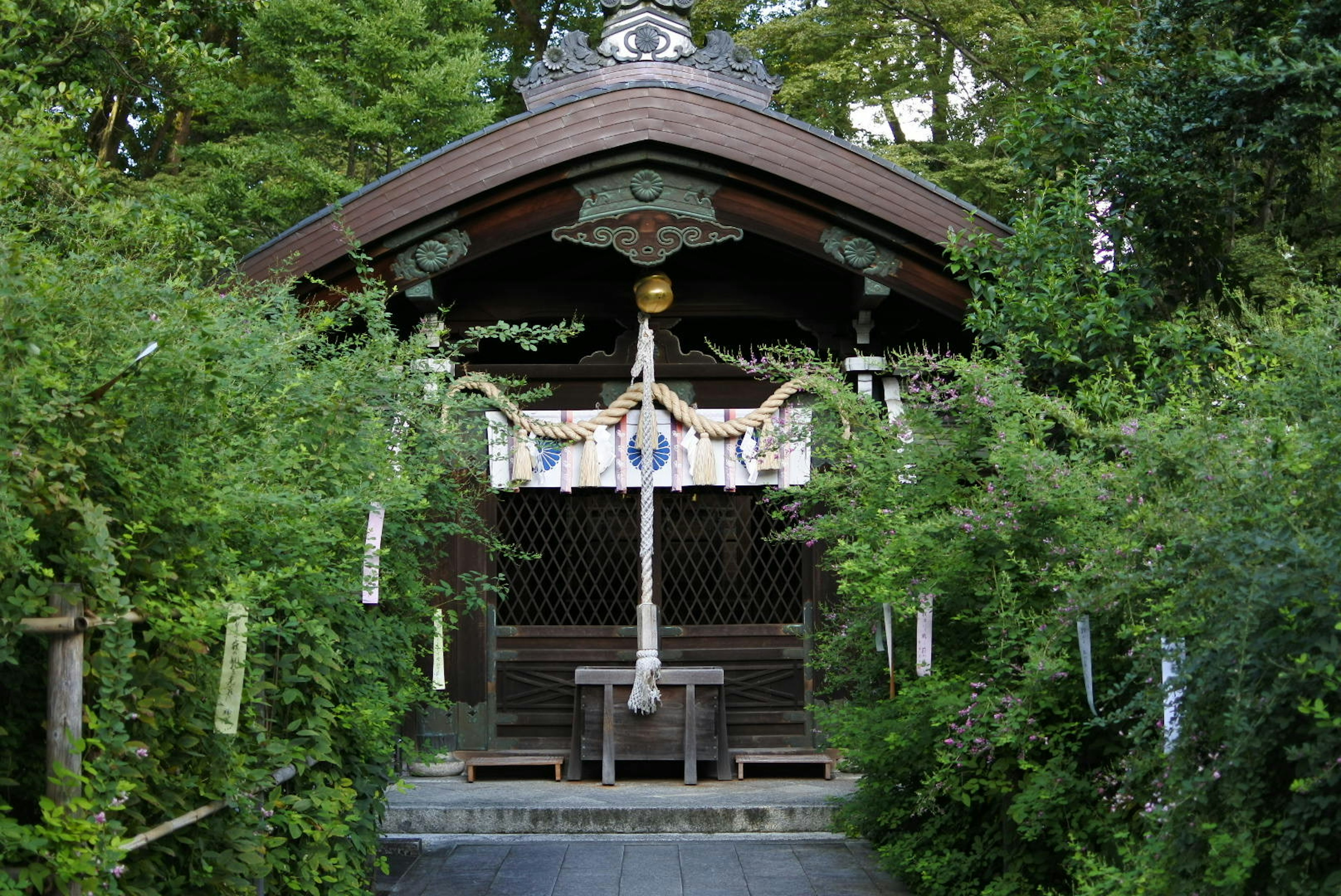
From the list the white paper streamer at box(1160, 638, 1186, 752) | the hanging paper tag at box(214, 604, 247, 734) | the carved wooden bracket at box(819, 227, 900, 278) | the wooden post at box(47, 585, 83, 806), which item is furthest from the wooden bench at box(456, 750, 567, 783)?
the wooden post at box(47, 585, 83, 806)

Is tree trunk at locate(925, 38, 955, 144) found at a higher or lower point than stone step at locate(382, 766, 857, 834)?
higher

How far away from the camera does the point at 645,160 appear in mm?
9180

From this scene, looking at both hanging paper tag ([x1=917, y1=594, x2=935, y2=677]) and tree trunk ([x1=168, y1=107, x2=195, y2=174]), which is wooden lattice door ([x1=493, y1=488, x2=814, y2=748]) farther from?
tree trunk ([x1=168, y1=107, x2=195, y2=174])

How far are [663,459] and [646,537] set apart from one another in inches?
22.2

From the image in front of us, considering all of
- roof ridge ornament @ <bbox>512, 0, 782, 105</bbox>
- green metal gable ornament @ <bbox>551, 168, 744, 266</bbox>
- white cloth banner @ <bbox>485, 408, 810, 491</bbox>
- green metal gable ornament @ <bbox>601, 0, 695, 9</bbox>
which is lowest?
white cloth banner @ <bbox>485, 408, 810, 491</bbox>

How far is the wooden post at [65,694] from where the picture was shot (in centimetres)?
320

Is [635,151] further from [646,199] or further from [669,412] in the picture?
[669,412]

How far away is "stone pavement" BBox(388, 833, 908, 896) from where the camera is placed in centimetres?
678

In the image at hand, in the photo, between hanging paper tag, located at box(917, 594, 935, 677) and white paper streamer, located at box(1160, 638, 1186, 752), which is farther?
hanging paper tag, located at box(917, 594, 935, 677)

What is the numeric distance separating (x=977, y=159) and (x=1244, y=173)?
9604 mm

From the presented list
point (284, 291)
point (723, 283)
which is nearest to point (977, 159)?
point (723, 283)

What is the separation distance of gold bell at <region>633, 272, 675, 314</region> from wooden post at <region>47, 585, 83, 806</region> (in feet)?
21.7

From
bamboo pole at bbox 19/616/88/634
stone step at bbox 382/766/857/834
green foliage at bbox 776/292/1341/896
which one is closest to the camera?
bamboo pole at bbox 19/616/88/634

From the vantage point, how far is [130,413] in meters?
3.60
